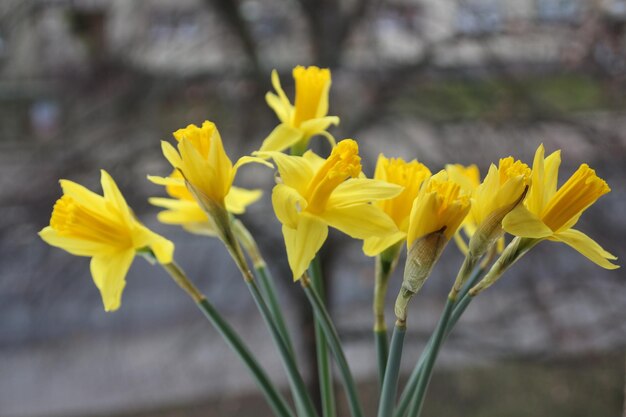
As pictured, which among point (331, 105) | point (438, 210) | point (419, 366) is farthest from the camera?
point (331, 105)

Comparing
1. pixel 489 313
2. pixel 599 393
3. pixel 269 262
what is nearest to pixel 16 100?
pixel 269 262

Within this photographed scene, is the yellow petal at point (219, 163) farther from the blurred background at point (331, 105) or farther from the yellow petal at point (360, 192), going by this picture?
the blurred background at point (331, 105)

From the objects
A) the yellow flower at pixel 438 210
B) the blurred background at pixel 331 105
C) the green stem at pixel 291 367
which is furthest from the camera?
the blurred background at pixel 331 105

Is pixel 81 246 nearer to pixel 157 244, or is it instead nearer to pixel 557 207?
pixel 157 244

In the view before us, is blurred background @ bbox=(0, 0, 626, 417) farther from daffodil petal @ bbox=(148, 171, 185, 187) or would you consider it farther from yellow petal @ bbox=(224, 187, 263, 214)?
daffodil petal @ bbox=(148, 171, 185, 187)

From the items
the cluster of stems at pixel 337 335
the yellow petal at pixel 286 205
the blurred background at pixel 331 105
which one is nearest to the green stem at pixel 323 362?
the cluster of stems at pixel 337 335

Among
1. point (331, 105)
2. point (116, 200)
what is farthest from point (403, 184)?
point (331, 105)
